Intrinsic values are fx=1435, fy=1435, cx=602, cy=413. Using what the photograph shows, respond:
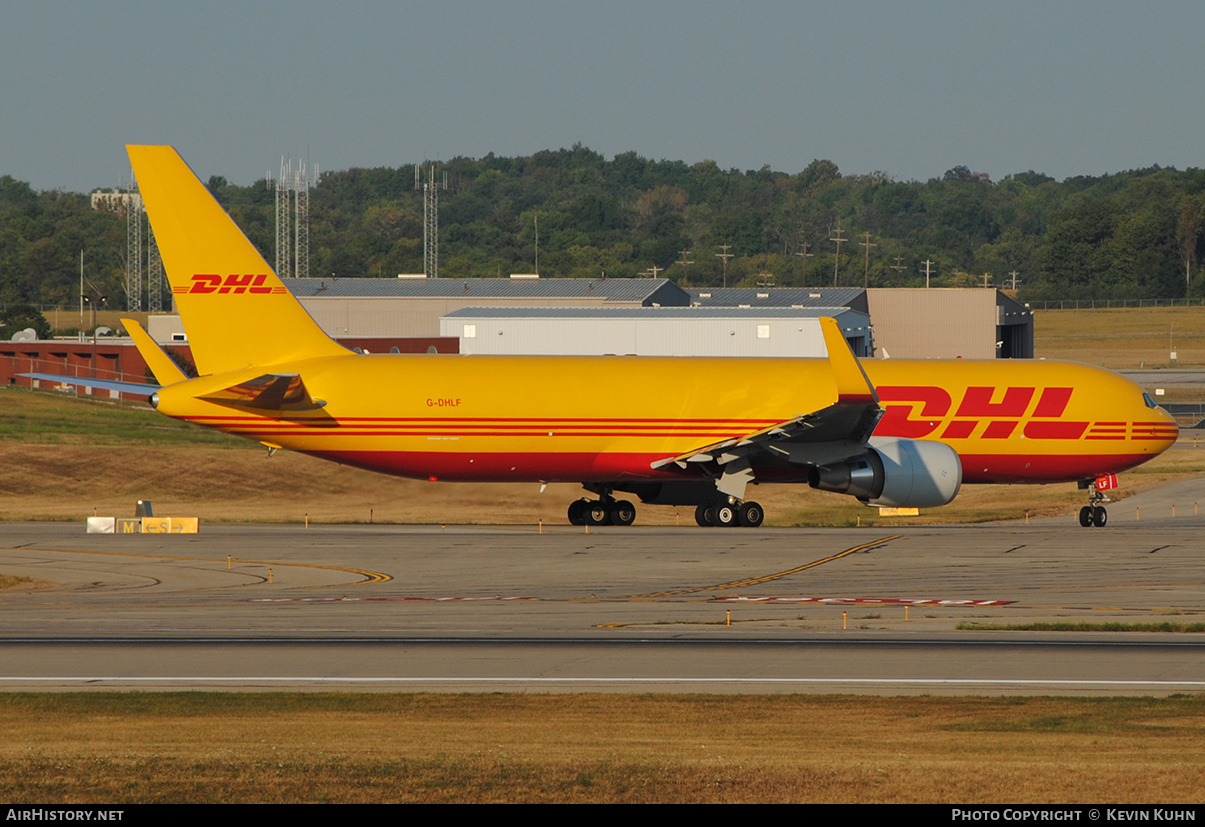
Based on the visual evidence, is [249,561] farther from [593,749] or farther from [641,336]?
[641,336]

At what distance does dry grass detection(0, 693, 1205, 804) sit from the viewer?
12297 millimetres

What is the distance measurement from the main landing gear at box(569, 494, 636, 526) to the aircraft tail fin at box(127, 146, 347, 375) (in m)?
8.63

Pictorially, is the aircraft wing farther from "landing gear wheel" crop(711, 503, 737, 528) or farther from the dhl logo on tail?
the dhl logo on tail

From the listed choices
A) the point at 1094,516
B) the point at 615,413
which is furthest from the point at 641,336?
the point at 1094,516

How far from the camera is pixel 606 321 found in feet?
242

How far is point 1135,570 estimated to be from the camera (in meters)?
28.7

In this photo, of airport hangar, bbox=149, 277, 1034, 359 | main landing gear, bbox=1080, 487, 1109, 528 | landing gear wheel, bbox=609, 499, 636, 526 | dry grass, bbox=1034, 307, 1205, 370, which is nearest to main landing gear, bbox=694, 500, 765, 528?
landing gear wheel, bbox=609, 499, 636, 526

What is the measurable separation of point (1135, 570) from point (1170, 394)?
2710 inches

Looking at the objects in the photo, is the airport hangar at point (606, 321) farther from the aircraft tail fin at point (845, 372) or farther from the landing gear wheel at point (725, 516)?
the aircraft tail fin at point (845, 372)

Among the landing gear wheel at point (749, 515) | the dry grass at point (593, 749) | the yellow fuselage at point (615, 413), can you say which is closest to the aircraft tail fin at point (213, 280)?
the yellow fuselage at point (615, 413)

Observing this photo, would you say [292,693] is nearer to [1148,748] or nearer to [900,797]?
[900,797]

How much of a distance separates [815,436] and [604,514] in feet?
21.4


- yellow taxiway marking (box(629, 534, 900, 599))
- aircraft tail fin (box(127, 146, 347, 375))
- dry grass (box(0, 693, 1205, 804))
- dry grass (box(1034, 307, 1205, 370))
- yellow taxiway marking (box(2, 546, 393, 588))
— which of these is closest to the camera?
dry grass (box(0, 693, 1205, 804))
